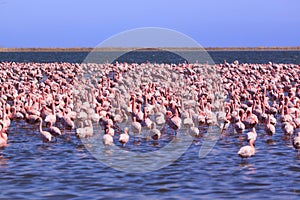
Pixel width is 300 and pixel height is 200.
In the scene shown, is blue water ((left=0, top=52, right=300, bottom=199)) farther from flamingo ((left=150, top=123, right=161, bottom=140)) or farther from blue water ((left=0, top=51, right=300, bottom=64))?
blue water ((left=0, top=51, right=300, bottom=64))

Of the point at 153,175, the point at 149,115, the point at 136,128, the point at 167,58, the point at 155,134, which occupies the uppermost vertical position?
the point at 167,58

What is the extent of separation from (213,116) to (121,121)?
3481 millimetres

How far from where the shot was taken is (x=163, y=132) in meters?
23.1

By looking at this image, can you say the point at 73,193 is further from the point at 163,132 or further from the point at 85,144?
the point at 163,132

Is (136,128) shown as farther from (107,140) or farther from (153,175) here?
(153,175)

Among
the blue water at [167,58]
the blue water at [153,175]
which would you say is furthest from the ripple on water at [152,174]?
the blue water at [167,58]

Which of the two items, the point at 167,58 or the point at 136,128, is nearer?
the point at 136,128

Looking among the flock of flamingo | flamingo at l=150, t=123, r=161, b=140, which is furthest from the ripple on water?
the flock of flamingo

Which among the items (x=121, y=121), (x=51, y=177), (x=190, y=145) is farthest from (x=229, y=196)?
(x=121, y=121)

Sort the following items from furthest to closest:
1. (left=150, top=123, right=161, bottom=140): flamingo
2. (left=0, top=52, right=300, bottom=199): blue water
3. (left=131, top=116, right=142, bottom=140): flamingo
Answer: (left=131, top=116, right=142, bottom=140): flamingo
(left=150, top=123, right=161, bottom=140): flamingo
(left=0, top=52, right=300, bottom=199): blue water

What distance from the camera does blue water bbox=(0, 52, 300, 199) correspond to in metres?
14.5

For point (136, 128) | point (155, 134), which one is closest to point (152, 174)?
point (155, 134)

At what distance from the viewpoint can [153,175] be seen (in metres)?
16.5

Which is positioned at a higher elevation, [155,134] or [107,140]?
[155,134]
